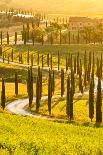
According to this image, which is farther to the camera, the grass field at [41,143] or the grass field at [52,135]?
the grass field at [52,135]

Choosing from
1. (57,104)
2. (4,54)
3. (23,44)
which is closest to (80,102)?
(57,104)

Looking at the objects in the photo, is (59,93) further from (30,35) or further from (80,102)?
(30,35)

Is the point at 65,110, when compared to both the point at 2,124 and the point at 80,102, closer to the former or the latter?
the point at 80,102

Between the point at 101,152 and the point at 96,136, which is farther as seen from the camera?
the point at 96,136

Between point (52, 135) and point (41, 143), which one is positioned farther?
point (52, 135)

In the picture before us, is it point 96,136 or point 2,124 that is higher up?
point 2,124

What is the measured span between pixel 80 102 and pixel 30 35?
346 feet

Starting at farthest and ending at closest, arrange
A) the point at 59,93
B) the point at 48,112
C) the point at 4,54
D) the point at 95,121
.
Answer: the point at 4,54 < the point at 59,93 < the point at 48,112 < the point at 95,121

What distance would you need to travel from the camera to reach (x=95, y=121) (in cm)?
7988

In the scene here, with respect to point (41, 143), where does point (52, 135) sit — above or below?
below

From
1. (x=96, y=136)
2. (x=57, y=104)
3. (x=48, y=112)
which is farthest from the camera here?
(x=57, y=104)

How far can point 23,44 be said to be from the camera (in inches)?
7338

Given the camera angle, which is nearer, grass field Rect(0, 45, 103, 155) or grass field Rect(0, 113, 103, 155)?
grass field Rect(0, 113, 103, 155)

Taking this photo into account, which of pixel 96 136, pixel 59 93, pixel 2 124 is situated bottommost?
pixel 59 93
